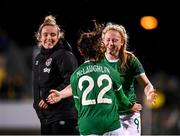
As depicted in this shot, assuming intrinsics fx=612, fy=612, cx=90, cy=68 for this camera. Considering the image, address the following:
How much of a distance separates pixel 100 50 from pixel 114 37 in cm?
54

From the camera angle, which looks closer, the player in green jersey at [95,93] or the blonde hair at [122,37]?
the player in green jersey at [95,93]

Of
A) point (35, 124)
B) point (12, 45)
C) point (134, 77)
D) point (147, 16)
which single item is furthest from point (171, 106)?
point (134, 77)

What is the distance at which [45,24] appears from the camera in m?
5.80

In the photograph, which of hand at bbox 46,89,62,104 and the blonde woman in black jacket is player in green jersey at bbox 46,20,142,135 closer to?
hand at bbox 46,89,62,104

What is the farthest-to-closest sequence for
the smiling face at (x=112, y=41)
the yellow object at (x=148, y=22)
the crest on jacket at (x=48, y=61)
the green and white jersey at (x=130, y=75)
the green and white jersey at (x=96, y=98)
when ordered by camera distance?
the yellow object at (x=148, y=22)
the crest on jacket at (x=48, y=61)
the green and white jersey at (x=130, y=75)
the smiling face at (x=112, y=41)
the green and white jersey at (x=96, y=98)

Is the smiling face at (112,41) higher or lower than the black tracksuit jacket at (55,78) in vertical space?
higher

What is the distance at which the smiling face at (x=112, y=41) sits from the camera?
17.9 feet

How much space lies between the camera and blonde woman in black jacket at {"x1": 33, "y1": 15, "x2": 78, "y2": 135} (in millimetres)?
5695

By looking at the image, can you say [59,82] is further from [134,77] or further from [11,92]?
[11,92]

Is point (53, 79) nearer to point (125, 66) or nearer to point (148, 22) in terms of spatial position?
point (125, 66)

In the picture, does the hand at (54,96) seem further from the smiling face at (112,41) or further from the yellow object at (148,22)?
the yellow object at (148,22)

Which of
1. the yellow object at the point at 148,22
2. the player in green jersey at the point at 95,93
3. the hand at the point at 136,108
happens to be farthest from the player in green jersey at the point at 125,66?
the yellow object at the point at 148,22

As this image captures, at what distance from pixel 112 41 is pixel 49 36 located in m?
0.67

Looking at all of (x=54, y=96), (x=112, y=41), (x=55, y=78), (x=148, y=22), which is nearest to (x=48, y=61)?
(x=55, y=78)
